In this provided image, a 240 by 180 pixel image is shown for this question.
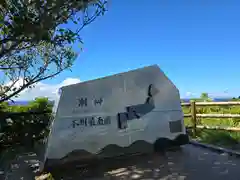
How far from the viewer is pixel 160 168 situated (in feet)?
16.0

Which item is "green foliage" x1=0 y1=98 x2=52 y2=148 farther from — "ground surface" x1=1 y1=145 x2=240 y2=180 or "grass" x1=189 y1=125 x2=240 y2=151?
"grass" x1=189 y1=125 x2=240 y2=151

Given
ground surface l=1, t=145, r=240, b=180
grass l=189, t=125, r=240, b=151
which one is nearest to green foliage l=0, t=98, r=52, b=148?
ground surface l=1, t=145, r=240, b=180

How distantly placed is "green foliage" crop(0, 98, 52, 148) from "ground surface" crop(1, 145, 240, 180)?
20.6 inches

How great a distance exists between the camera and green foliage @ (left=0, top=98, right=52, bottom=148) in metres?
6.04

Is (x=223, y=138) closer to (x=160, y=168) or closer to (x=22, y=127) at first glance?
(x=160, y=168)

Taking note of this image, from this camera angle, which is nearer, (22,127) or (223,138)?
(22,127)

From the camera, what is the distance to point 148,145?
18.9 ft

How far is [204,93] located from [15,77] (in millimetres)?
11137

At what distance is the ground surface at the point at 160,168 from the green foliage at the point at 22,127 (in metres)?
0.52

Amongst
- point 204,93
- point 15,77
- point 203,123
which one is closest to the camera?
point 15,77

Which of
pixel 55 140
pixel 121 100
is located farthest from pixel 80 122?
pixel 121 100

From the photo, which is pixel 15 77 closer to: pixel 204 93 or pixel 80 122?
pixel 80 122

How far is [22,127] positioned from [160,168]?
358 centimetres

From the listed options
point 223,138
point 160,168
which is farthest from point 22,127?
point 223,138
